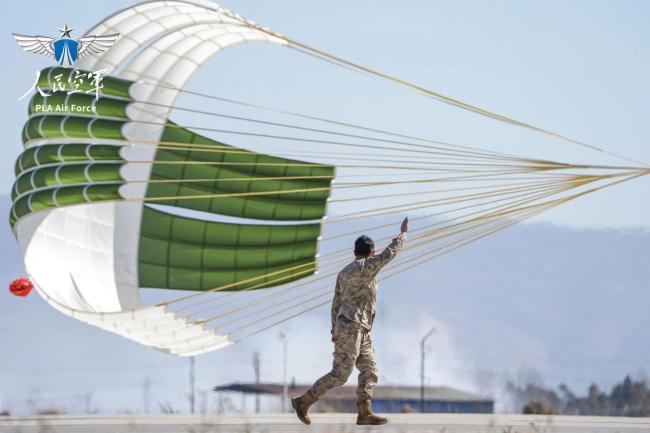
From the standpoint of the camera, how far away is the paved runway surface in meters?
22.5

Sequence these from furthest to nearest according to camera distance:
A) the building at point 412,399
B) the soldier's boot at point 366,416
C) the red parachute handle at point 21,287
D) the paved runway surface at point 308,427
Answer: the building at point 412,399, the red parachute handle at point 21,287, the paved runway surface at point 308,427, the soldier's boot at point 366,416

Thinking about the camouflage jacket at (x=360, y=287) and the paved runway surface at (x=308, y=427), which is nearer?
the camouflage jacket at (x=360, y=287)

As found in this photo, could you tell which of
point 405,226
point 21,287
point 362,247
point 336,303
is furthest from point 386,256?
point 21,287

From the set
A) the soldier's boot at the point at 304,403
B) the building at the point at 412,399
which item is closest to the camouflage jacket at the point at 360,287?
the soldier's boot at the point at 304,403

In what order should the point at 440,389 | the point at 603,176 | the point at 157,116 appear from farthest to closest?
the point at 440,389
the point at 157,116
the point at 603,176

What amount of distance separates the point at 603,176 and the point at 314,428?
250 inches

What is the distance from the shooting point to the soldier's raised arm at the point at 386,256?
19250 millimetres

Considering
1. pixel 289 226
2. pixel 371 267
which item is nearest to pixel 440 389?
pixel 289 226

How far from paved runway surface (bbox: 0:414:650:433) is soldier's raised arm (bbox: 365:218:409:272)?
280cm

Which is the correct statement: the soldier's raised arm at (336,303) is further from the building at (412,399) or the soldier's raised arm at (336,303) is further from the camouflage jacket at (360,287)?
the building at (412,399)

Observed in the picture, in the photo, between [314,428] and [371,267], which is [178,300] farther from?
[371,267]

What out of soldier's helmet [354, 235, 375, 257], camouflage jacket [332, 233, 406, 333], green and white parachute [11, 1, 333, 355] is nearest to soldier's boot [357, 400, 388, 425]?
camouflage jacket [332, 233, 406, 333]

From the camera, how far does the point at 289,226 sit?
85.1ft

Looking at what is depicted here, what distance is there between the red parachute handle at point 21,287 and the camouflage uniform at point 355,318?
23.3 feet
